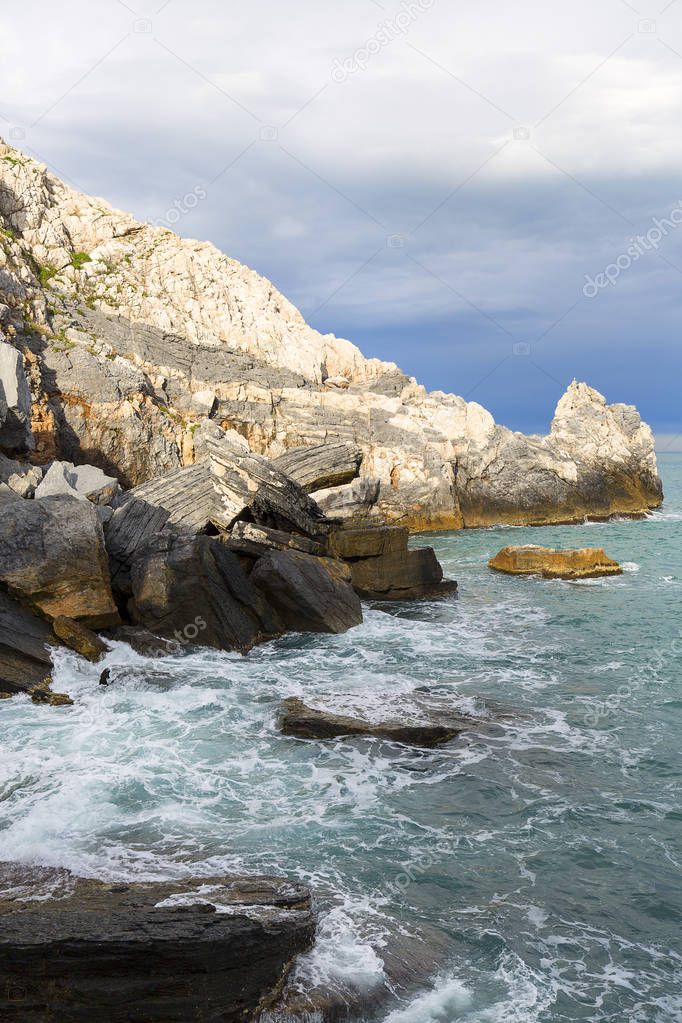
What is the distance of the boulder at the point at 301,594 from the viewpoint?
1002 inches

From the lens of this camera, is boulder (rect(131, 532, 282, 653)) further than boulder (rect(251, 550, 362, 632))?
No

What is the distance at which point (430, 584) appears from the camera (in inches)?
1309

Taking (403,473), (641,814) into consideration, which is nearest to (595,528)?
(403,473)

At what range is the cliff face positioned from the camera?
53188 millimetres

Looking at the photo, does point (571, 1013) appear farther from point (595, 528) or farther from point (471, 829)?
point (595, 528)

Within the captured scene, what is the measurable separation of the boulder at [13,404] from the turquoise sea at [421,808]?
54.9 ft

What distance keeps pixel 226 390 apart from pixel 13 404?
2981 cm

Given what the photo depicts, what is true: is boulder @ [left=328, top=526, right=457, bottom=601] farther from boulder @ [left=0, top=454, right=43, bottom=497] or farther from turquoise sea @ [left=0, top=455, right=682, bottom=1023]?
boulder @ [left=0, top=454, right=43, bottom=497]

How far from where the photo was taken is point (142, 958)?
7.42 meters

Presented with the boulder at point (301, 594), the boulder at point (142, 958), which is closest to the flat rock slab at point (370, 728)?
the boulder at point (142, 958)

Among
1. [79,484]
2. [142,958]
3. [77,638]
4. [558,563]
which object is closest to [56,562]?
[77,638]

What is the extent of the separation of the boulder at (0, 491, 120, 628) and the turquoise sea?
172cm

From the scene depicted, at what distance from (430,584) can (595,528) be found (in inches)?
1273

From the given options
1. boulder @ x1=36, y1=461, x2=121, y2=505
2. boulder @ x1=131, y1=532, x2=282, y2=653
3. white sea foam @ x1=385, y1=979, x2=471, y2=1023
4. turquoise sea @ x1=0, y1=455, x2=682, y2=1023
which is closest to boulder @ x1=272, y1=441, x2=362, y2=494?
boulder @ x1=36, y1=461, x2=121, y2=505
